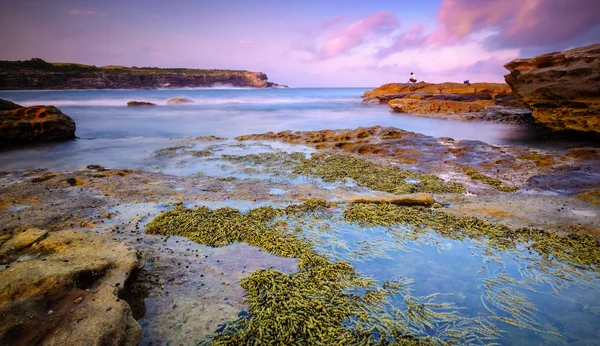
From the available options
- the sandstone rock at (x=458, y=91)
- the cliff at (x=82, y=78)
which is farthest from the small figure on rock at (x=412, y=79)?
the cliff at (x=82, y=78)

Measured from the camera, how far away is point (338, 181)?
10.7 metres

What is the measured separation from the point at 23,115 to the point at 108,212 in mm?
15368

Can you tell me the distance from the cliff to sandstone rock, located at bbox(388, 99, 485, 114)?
8904 cm

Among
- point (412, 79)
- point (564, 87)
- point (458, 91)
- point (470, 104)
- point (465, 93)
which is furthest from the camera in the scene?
point (412, 79)

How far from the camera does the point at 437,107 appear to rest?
3794 centimetres

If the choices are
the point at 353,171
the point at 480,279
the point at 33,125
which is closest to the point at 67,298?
the point at 480,279

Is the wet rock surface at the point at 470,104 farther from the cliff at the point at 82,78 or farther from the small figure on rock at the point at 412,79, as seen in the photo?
the cliff at the point at 82,78

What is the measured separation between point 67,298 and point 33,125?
724 inches

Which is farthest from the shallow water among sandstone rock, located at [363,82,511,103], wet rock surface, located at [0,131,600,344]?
sandstone rock, located at [363,82,511,103]

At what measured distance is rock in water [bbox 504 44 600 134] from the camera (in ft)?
59.3

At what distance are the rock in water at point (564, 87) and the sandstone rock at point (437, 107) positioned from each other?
13.2 metres

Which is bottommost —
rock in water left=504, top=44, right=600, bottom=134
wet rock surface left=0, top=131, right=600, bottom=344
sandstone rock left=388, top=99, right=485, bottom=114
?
wet rock surface left=0, top=131, right=600, bottom=344

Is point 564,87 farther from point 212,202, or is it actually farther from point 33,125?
point 33,125

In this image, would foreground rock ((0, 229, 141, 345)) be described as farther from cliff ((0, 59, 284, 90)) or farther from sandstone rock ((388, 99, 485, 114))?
cliff ((0, 59, 284, 90))
